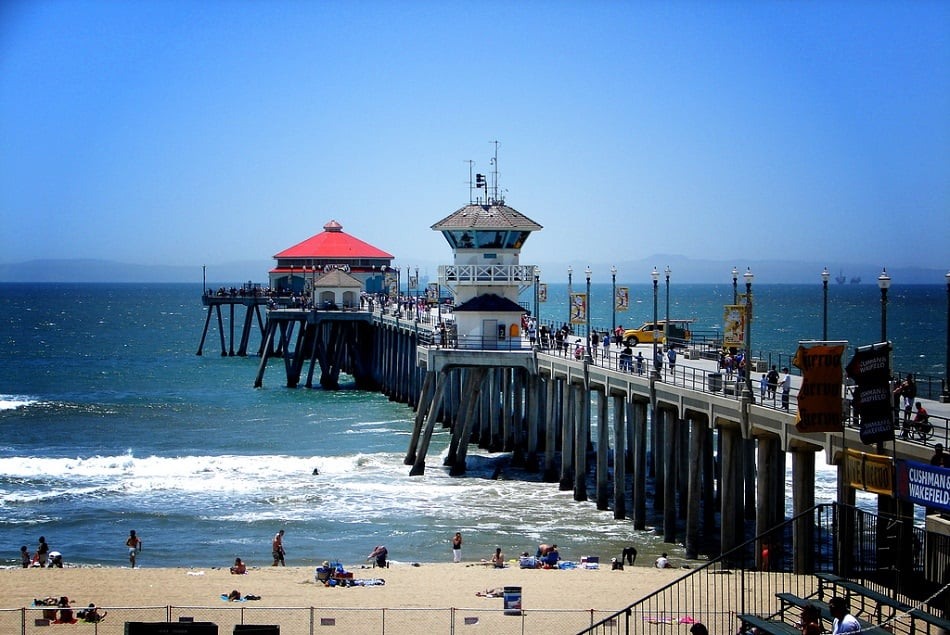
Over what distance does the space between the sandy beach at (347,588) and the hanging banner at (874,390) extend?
5665 mm

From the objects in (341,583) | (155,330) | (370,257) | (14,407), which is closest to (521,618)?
(341,583)

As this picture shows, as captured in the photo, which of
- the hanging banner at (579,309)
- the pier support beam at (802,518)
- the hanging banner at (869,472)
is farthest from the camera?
the hanging banner at (579,309)

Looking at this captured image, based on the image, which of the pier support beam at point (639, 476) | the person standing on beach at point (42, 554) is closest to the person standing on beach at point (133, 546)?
the person standing on beach at point (42, 554)

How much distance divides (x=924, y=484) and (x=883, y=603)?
2613mm

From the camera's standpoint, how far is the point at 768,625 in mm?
17047

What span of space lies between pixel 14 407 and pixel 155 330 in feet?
255

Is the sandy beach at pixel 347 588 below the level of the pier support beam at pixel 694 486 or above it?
below

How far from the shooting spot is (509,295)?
42.3 metres

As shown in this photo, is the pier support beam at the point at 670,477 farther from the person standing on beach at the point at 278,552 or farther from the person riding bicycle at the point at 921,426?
the person riding bicycle at the point at 921,426

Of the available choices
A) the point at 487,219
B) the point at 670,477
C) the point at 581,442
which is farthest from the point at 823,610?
the point at 487,219

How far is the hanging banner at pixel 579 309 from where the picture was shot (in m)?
39.4

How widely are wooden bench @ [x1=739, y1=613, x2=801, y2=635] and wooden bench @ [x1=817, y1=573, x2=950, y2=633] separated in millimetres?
989

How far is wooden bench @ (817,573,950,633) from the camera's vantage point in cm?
1587

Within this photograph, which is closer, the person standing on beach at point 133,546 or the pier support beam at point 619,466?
the person standing on beach at point 133,546
